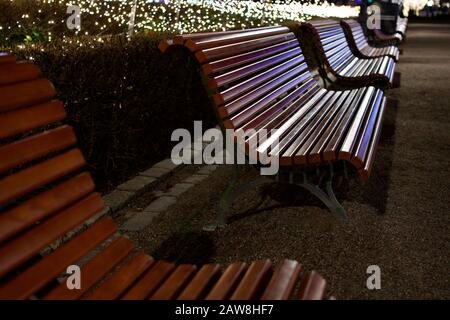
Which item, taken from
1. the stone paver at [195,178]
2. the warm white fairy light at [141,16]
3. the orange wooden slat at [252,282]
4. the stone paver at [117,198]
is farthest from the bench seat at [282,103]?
the warm white fairy light at [141,16]

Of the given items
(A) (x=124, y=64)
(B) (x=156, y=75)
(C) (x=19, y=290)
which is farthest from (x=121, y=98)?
(C) (x=19, y=290)

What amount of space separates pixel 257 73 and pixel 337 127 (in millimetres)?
898

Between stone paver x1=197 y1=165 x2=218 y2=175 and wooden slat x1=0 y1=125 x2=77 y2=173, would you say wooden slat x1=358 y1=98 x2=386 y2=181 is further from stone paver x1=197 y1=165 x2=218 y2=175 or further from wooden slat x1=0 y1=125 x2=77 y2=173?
wooden slat x1=0 y1=125 x2=77 y2=173

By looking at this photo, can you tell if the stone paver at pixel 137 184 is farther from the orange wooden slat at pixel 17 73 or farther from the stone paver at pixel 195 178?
the orange wooden slat at pixel 17 73

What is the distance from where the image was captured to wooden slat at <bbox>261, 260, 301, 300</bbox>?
1752 millimetres

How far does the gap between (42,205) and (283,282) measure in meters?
0.87

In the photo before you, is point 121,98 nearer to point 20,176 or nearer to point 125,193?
point 125,193

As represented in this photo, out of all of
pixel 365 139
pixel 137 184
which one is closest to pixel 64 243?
pixel 365 139

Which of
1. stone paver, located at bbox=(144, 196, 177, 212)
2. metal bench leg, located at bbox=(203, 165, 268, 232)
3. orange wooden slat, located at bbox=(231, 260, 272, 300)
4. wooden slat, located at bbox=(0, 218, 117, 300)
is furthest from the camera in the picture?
stone paver, located at bbox=(144, 196, 177, 212)

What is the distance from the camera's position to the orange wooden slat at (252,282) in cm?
176

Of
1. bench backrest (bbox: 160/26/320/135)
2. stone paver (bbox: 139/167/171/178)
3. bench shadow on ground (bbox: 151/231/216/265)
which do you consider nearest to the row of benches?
bench shadow on ground (bbox: 151/231/216/265)

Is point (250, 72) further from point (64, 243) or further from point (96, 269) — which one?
point (96, 269)

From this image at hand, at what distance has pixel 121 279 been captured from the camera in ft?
6.32

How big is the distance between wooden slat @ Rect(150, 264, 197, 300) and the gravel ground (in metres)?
1.16
